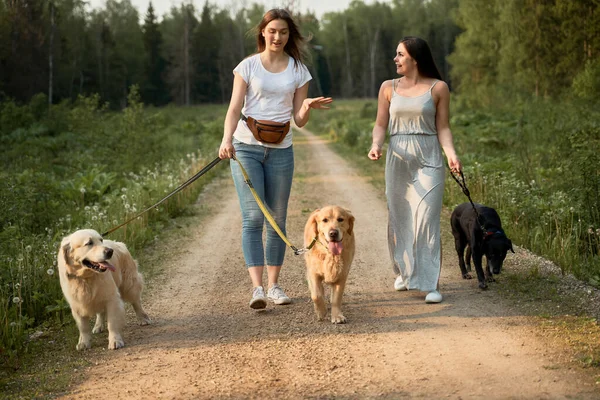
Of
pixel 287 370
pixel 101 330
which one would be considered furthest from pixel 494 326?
pixel 101 330

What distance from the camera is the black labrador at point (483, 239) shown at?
6.31 metres

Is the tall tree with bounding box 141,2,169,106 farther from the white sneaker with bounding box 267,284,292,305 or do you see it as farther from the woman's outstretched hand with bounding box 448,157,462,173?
the woman's outstretched hand with bounding box 448,157,462,173

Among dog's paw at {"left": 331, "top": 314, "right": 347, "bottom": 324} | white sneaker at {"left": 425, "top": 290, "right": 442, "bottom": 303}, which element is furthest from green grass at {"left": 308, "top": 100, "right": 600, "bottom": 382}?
dog's paw at {"left": 331, "top": 314, "right": 347, "bottom": 324}

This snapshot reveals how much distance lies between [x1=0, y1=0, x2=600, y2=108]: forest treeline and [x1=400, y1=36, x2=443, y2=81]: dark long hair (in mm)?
942

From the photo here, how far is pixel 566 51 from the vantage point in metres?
24.4

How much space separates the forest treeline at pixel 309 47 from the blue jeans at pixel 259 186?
3.82ft

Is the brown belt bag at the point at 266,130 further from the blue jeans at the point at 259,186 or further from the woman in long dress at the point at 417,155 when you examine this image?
the woman in long dress at the point at 417,155

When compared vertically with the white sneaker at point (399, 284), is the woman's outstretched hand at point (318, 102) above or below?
above

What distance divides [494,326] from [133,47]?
2449 inches

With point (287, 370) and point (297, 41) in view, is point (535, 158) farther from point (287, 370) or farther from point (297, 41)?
point (287, 370)

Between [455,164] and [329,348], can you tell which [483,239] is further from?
[329,348]

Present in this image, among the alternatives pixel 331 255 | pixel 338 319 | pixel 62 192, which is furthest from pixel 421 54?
pixel 62 192

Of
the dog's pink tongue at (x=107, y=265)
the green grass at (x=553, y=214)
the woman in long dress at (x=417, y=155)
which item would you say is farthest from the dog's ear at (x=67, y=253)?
the green grass at (x=553, y=214)

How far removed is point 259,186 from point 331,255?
95cm
